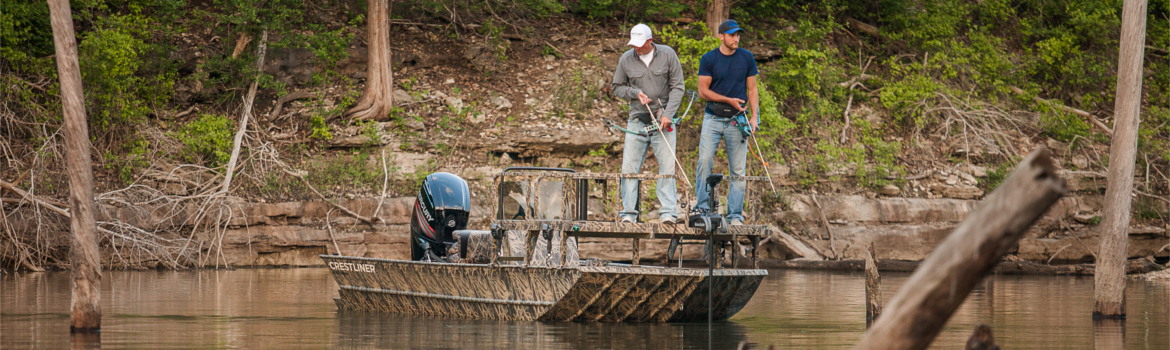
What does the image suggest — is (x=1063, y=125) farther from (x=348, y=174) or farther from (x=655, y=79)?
(x=655, y=79)

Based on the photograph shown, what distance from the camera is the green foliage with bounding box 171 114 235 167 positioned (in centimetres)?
2556

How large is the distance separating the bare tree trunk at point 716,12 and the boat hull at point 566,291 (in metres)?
16.4

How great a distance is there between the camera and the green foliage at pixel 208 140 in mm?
25562

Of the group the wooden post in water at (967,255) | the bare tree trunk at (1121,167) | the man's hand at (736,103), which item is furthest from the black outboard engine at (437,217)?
the wooden post in water at (967,255)

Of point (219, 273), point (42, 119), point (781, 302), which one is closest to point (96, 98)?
point (42, 119)

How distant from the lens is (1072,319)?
42.4 feet

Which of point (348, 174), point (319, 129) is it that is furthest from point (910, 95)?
point (319, 129)

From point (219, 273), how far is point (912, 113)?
1581 cm

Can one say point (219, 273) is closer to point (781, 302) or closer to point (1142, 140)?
point (781, 302)

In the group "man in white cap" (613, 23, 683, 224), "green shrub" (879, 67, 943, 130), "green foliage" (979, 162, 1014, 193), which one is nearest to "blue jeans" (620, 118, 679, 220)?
"man in white cap" (613, 23, 683, 224)

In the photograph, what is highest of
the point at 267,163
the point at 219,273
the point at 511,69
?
the point at 511,69

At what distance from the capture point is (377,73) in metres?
27.3

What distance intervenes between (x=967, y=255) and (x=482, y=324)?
27.2ft

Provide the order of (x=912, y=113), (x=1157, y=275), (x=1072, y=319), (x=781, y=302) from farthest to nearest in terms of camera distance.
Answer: (x=912, y=113)
(x=1157, y=275)
(x=781, y=302)
(x=1072, y=319)
